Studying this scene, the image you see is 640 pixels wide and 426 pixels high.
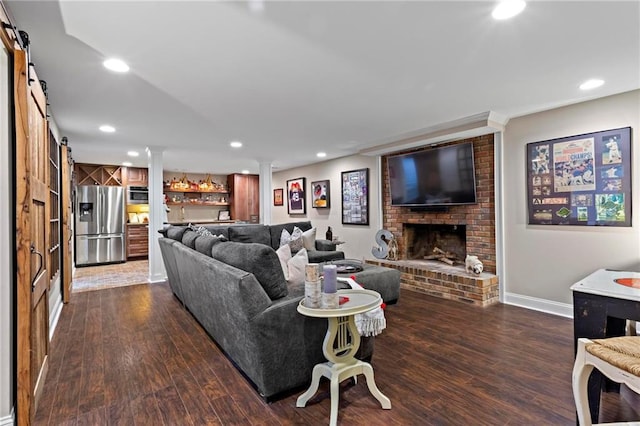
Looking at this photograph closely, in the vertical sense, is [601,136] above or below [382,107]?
below

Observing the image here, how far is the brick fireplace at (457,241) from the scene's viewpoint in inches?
162

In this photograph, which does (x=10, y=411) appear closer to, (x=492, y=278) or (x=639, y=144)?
(x=492, y=278)

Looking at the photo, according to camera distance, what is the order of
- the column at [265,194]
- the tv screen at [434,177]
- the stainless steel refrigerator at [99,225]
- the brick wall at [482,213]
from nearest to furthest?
the brick wall at [482,213] → the tv screen at [434,177] → the column at [265,194] → the stainless steel refrigerator at [99,225]

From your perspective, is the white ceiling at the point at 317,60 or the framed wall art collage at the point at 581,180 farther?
the framed wall art collage at the point at 581,180

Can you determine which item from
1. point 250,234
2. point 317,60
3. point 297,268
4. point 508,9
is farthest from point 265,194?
point 508,9

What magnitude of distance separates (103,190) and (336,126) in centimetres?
607

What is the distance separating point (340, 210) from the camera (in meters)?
6.91

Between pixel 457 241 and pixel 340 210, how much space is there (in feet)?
8.45

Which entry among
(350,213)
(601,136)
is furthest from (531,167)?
(350,213)

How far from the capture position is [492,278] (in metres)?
4.06

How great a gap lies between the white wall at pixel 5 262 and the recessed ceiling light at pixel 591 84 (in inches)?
166

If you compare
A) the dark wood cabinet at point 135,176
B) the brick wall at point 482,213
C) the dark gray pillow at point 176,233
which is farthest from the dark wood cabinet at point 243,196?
A: the brick wall at point 482,213

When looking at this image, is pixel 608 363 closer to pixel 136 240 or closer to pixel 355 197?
pixel 355 197

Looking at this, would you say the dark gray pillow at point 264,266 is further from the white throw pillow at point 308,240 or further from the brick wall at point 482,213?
the brick wall at point 482,213
